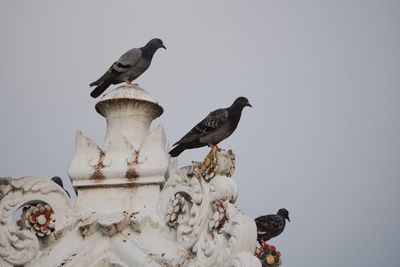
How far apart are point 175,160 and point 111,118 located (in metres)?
2.25

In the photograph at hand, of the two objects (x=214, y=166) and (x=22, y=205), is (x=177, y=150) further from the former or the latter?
(x=22, y=205)

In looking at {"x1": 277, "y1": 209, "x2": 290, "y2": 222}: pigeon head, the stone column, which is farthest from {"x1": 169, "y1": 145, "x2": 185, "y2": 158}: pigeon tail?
{"x1": 277, "y1": 209, "x2": 290, "y2": 222}: pigeon head

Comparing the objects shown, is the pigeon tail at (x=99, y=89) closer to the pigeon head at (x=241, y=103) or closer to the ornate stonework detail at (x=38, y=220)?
the pigeon head at (x=241, y=103)

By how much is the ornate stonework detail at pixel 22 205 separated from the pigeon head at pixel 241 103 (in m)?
2.81

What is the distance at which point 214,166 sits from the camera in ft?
13.0

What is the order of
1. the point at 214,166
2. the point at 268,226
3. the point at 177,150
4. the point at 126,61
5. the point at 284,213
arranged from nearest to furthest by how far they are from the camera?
the point at 214,166 → the point at 177,150 → the point at 126,61 → the point at 268,226 → the point at 284,213

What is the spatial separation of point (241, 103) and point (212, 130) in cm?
110

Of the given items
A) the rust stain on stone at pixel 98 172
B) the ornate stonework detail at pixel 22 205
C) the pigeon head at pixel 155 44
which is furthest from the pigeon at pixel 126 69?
the ornate stonework detail at pixel 22 205

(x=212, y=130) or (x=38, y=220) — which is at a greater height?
(x=212, y=130)

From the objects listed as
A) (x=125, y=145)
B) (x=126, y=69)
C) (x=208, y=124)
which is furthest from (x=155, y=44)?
(x=125, y=145)

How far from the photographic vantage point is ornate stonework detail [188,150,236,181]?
3967 millimetres

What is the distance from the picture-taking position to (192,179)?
4109mm

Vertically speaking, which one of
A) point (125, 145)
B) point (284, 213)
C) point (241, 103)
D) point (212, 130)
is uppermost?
point (241, 103)

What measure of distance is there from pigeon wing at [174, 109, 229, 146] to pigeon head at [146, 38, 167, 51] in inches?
132
